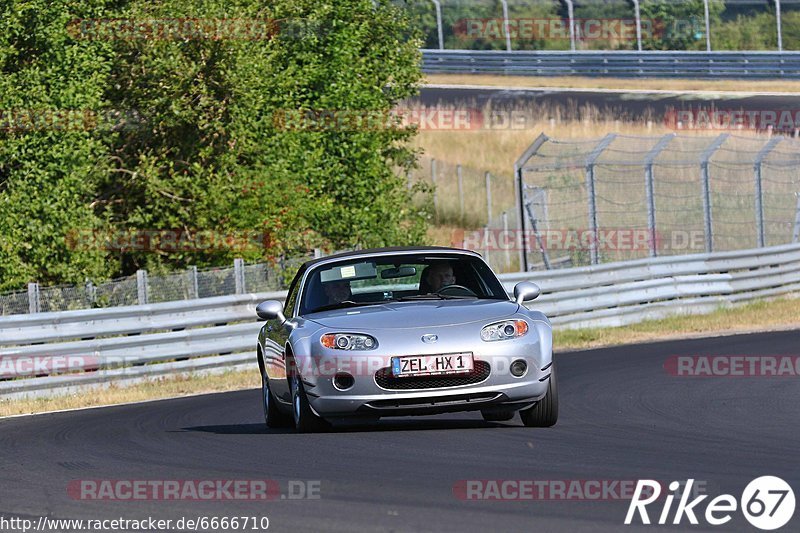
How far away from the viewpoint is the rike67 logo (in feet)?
20.7

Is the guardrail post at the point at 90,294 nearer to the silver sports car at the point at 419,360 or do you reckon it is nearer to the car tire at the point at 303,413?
the silver sports car at the point at 419,360

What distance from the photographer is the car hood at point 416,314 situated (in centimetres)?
1009

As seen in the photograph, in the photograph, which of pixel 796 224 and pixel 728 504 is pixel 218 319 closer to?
pixel 728 504

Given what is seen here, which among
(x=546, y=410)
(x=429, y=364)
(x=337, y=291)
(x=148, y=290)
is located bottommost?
(x=148, y=290)

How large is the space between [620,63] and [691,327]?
28.4 meters

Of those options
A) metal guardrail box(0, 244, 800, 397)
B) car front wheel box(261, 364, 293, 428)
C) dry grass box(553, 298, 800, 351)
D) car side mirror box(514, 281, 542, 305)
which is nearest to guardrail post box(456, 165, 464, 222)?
metal guardrail box(0, 244, 800, 397)

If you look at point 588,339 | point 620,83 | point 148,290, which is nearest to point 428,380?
point 148,290

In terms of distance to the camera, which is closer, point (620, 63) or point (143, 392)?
point (143, 392)

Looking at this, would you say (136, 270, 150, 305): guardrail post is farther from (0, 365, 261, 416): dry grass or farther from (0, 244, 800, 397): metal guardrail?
(0, 365, 261, 416): dry grass

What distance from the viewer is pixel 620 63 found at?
5000cm

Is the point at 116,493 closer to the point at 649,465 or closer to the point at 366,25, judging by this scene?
the point at 649,465

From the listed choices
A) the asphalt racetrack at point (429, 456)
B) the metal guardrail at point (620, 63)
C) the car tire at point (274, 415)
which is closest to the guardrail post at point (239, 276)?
the asphalt racetrack at point (429, 456)

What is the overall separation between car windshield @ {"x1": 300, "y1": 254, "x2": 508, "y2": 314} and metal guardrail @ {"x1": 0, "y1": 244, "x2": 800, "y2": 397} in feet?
21.6

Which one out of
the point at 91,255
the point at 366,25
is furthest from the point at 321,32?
the point at 91,255
